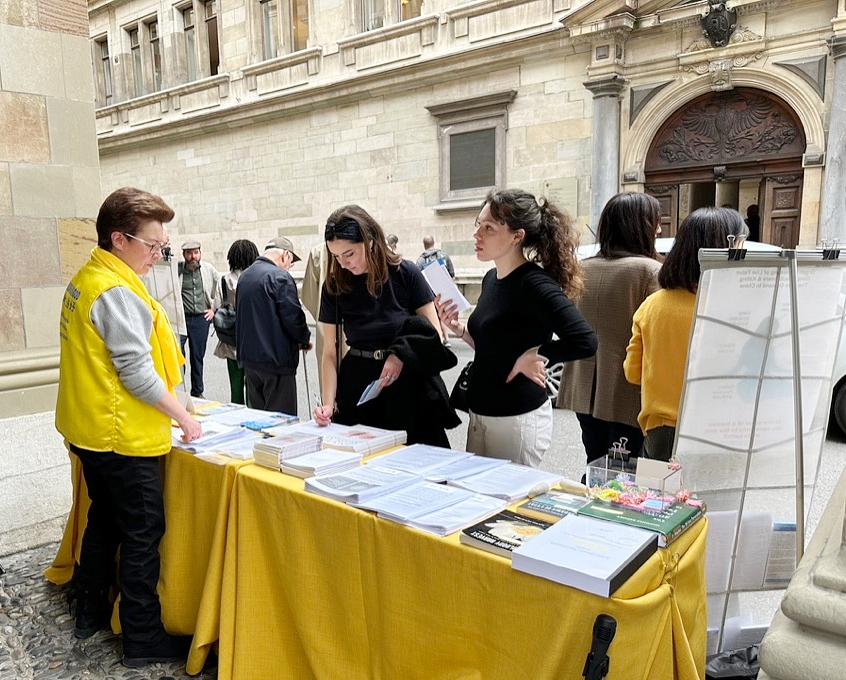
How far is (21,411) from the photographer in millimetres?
4168

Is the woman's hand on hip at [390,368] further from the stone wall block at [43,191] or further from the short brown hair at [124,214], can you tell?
the stone wall block at [43,191]

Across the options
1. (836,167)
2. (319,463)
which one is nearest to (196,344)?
(319,463)

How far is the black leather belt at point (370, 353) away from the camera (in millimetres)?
2730

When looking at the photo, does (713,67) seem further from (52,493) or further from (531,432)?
(52,493)

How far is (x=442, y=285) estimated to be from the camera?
262 cm

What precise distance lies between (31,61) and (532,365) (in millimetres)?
3805

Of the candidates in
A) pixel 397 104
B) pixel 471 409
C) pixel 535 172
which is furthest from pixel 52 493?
pixel 397 104

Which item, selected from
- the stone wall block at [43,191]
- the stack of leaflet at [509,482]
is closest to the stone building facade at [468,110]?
the stone wall block at [43,191]

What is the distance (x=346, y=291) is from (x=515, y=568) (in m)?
1.61

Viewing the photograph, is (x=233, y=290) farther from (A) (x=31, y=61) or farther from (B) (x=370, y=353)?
(B) (x=370, y=353)

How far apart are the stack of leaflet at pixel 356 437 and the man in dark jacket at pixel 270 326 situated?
186 cm

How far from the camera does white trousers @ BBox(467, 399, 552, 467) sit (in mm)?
2395

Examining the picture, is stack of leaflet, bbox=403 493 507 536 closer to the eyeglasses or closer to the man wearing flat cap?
the eyeglasses

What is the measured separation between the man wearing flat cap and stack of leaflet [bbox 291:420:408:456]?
15.3ft
